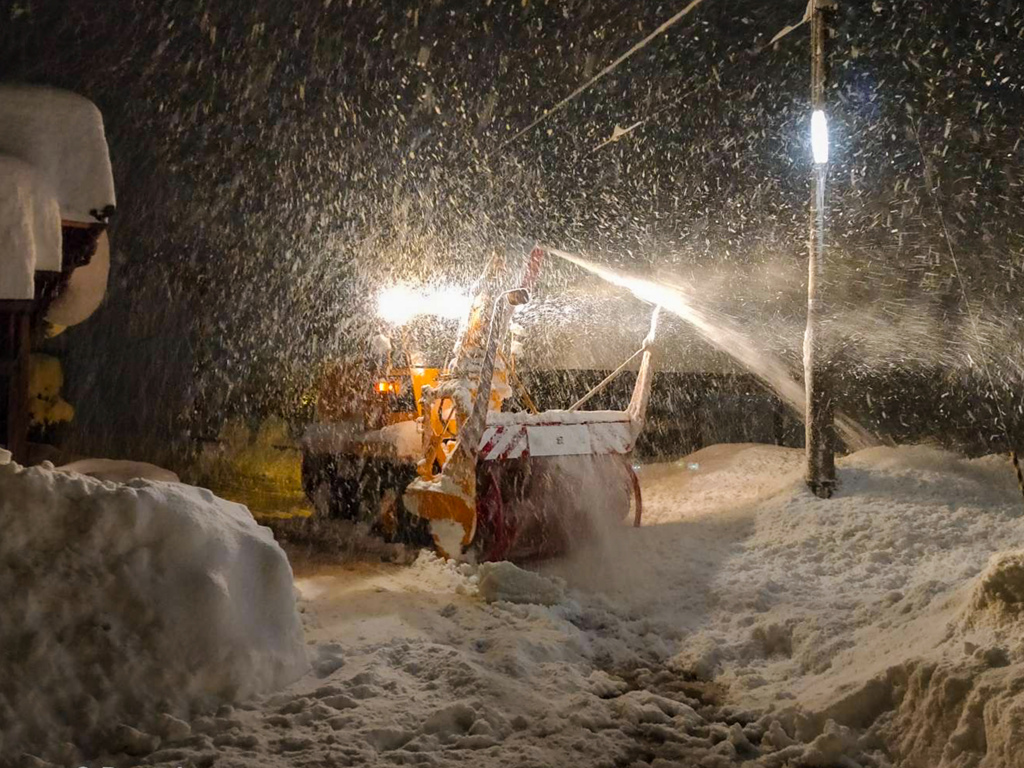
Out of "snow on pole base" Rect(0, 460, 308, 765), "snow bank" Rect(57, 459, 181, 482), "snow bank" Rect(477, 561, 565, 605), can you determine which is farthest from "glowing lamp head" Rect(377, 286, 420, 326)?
"snow on pole base" Rect(0, 460, 308, 765)

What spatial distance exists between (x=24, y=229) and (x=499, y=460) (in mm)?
4432

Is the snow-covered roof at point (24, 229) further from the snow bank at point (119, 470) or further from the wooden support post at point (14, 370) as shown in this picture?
the wooden support post at point (14, 370)

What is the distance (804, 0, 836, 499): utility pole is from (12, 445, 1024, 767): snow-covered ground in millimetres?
320

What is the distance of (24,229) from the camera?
5758 millimetres

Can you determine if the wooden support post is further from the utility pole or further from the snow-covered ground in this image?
the utility pole

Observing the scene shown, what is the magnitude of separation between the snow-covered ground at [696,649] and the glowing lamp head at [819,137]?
3.50 metres

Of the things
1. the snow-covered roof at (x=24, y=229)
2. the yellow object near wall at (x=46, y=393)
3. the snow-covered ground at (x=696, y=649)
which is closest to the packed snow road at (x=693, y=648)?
the snow-covered ground at (x=696, y=649)

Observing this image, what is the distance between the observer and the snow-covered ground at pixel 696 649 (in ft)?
12.0

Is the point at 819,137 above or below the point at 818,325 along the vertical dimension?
above

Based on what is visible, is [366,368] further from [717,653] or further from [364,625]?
[717,653]

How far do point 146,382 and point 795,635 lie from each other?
19.4 m

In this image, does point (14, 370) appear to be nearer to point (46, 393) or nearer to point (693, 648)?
point (693, 648)

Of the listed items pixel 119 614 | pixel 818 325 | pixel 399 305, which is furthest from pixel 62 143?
pixel 818 325

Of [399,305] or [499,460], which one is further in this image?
[399,305]
